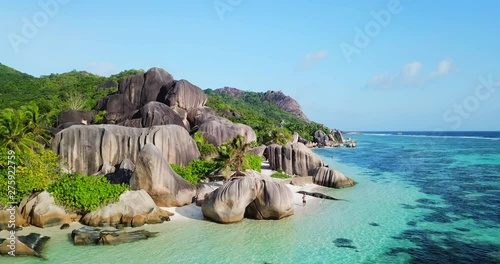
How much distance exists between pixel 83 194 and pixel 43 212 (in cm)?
197

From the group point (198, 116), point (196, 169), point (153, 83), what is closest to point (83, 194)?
point (196, 169)

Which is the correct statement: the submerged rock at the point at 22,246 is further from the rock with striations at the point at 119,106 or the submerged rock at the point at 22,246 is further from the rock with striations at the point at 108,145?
the rock with striations at the point at 119,106

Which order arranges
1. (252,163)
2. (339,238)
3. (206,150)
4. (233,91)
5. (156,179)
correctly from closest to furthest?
(339,238) < (156,179) < (206,150) < (252,163) < (233,91)

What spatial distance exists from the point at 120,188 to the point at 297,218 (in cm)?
979

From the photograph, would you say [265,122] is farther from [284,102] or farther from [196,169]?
[284,102]

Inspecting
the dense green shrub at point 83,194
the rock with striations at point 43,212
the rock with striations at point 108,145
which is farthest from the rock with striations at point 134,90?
the rock with striations at point 43,212

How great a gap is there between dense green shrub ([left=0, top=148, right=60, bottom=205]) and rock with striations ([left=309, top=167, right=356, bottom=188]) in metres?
19.9

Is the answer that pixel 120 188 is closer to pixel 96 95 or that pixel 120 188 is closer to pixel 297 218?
pixel 297 218

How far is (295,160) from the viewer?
32.3 meters

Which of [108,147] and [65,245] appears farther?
[108,147]

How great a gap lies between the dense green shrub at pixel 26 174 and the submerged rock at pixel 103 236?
424 cm

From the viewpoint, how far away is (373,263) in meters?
13.8

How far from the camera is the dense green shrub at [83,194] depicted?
17.8 meters

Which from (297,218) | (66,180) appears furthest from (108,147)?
(297,218)
